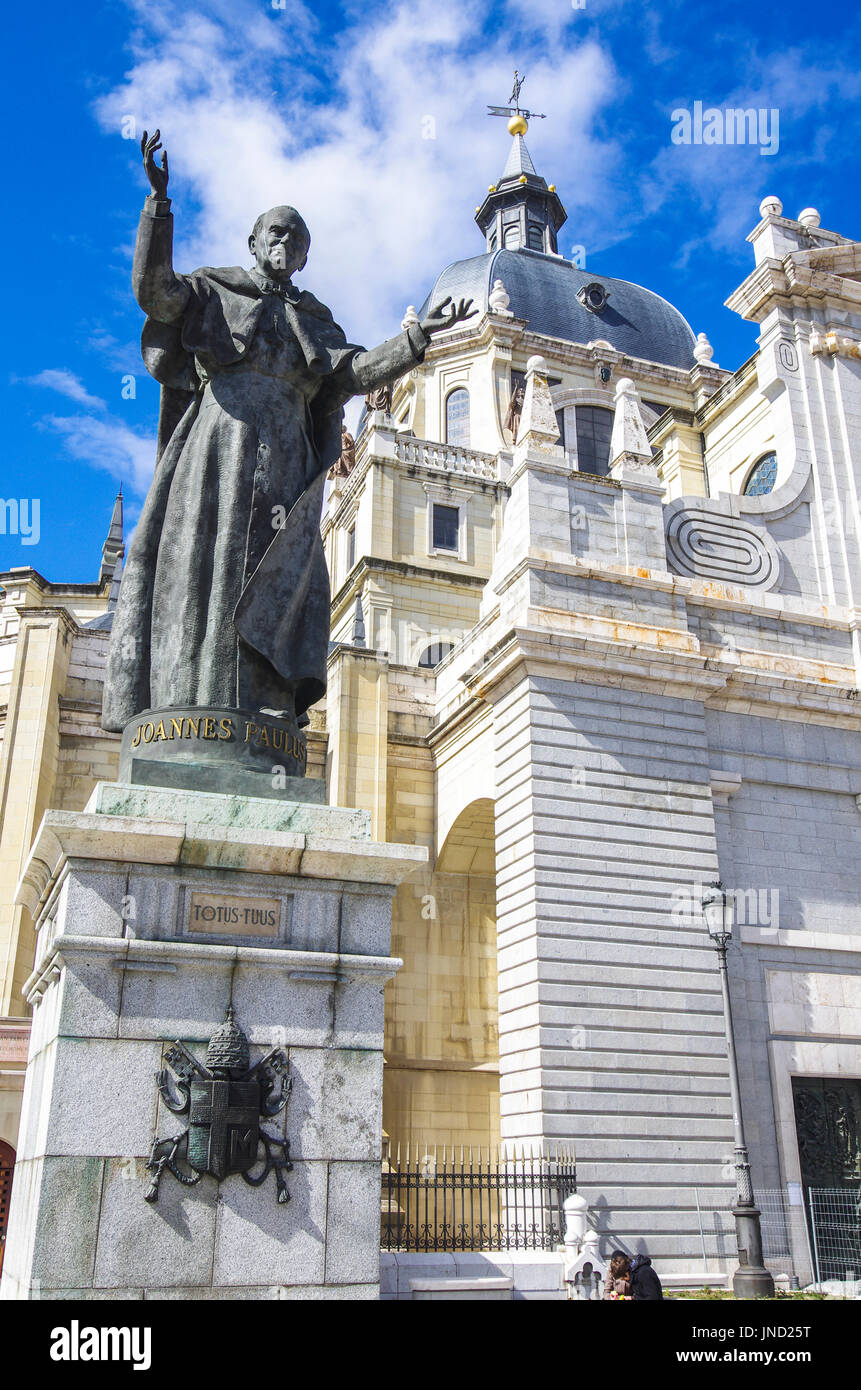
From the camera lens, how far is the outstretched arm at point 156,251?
6.41 m

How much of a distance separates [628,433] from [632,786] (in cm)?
702

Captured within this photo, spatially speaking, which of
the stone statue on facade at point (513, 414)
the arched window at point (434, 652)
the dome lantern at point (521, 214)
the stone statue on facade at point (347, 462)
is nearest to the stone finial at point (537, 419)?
the arched window at point (434, 652)

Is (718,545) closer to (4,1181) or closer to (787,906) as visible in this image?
(787,906)

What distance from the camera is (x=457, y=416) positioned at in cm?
4350

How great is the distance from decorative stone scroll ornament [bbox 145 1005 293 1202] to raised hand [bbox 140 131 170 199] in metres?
4.42

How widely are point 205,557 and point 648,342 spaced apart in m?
44.9

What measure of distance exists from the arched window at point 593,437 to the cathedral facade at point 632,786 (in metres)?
12.6

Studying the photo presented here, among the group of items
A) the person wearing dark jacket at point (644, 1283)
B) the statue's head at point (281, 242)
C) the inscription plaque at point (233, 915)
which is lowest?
the person wearing dark jacket at point (644, 1283)

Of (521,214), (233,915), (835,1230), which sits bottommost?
(835,1230)

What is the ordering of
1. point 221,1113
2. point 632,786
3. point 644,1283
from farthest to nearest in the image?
1. point 632,786
2. point 644,1283
3. point 221,1113

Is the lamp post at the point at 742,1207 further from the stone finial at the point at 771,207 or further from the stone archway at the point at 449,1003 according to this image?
the stone finial at the point at 771,207

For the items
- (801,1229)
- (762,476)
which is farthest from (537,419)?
(801,1229)

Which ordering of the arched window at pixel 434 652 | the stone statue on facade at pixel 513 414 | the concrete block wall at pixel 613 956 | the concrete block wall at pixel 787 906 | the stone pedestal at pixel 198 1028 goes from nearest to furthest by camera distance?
1. the stone pedestal at pixel 198 1028
2. the concrete block wall at pixel 613 956
3. the concrete block wall at pixel 787 906
4. the arched window at pixel 434 652
5. the stone statue on facade at pixel 513 414
